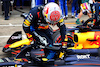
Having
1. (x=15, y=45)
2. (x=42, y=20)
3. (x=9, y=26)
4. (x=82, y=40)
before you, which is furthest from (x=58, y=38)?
(x=9, y=26)

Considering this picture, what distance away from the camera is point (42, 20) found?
12.0 ft

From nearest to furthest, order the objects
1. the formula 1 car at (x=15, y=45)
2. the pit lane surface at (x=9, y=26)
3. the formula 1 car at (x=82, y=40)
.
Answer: the formula 1 car at (x=82, y=40), the formula 1 car at (x=15, y=45), the pit lane surface at (x=9, y=26)

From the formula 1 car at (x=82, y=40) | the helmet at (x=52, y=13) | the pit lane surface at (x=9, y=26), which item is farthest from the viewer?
the pit lane surface at (x=9, y=26)

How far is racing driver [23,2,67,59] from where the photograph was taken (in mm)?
3232

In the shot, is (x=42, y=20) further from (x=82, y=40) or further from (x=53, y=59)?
(x=82, y=40)

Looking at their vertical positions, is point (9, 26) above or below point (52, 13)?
below

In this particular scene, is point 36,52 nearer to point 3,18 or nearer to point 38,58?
point 38,58

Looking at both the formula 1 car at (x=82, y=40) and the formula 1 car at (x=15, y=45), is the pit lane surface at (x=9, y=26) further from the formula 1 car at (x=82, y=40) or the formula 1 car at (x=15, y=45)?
the formula 1 car at (x=82, y=40)

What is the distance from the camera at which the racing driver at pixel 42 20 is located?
3.23m

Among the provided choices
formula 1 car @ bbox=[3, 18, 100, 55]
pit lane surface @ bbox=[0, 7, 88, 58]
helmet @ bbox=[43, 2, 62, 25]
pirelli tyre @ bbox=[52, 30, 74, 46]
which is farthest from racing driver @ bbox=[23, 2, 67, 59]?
pit lane surface @ bbox=[0, 7, 88, 58]

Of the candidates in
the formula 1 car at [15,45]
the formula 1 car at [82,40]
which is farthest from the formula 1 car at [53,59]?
the formula 1 car at [15,45]

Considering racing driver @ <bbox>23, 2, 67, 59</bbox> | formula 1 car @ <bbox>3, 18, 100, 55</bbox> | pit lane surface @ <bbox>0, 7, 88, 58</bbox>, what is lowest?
pit lane surface @ <bbox>0, 7, 88, 58</bbox>

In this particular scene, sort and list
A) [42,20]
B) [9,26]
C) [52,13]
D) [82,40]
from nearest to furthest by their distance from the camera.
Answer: [52,13], [42,20], [82,40], [9,26]

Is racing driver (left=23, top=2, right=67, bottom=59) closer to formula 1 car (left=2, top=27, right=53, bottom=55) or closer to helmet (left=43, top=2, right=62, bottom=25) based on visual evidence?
helmet (left=43, top=2, right=62, bottom=25)
